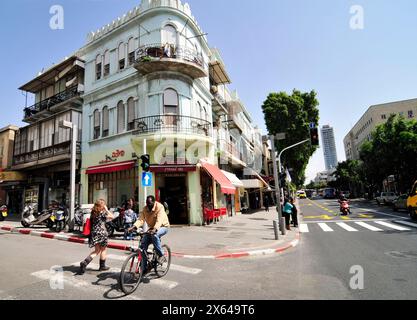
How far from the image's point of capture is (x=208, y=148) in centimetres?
1688

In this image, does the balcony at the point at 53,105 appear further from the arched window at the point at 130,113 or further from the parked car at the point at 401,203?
the parked car at the point at 401,203

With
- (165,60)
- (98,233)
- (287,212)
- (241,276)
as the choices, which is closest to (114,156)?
(165,60)

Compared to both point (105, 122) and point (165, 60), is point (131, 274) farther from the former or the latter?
point (105, 122)

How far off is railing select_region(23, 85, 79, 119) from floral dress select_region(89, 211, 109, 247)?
16.2 m

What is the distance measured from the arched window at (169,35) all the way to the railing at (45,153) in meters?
9.69

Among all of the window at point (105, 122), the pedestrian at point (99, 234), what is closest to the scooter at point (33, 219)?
the window at point (105, 122)

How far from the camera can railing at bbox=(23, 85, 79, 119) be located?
65.4 ft

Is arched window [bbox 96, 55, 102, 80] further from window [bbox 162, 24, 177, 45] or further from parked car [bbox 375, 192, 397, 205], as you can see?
parked car [bbox 375, 192, 397, 205]

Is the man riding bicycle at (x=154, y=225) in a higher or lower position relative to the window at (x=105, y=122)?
lower

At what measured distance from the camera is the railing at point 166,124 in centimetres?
1489

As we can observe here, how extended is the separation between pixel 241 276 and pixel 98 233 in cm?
364
